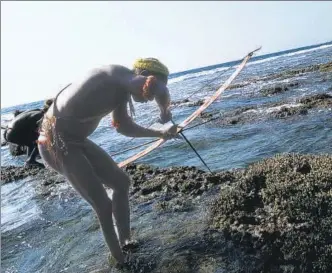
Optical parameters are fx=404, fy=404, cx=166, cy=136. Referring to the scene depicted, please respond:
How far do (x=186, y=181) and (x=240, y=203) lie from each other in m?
1.97

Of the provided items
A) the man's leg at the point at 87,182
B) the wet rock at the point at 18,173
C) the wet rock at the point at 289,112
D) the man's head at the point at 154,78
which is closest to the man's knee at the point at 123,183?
the man's leg at the point at 87,182

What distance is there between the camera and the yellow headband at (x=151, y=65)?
4.66m

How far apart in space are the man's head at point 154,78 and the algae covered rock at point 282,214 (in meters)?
2.00

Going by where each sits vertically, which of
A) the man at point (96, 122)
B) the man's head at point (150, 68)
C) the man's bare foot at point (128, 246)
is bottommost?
the man's bare foot at point (128, 246)

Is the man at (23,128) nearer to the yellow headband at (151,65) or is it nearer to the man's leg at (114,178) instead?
the man's leg at (114,178)

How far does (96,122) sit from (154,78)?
0.98 meters

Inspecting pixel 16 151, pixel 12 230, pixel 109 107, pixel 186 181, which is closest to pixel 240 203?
pixel 186 181

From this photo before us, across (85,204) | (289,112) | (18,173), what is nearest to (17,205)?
(85,204)

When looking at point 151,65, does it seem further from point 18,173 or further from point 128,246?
point 18,173

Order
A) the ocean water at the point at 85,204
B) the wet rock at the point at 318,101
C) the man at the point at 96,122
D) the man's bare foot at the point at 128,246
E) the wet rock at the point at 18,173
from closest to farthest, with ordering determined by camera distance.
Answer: the man at the point at 96,122
the man's bare foot at the point at 128,246
the ocean water at the point at 85,204
the wet rock at the point at 18,173
the wet rock at the point at 318,101

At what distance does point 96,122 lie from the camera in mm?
4953

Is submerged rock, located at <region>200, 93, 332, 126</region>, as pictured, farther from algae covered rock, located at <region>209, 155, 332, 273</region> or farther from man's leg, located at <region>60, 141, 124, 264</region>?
man's leg, located at <region>60, 141, 124, 264</region>

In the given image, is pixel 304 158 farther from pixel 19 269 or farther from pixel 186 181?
pixel 19 269

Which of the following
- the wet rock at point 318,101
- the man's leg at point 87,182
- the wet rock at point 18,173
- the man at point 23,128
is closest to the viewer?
the man's leg at point 87,182
